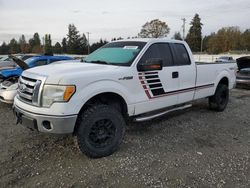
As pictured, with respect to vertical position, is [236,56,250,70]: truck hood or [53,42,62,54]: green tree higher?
[53,42,62,54]: green tree

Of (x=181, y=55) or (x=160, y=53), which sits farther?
(x=181, y=55)

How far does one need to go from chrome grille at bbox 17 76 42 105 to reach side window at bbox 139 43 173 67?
1.94 meters

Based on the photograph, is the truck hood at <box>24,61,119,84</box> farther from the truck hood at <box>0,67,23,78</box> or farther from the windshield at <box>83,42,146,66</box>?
the truck hood at <box>0,67,23,78</box>

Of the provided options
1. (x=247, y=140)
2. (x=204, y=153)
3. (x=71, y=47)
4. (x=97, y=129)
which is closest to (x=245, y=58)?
(x=247, y=140)

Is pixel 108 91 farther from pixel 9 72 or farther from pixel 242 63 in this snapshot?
pixel 242 63

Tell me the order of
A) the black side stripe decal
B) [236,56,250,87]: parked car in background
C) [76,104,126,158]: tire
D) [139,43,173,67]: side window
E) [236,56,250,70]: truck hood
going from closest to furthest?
[76,104,126,158]: tire
the black side stripe decal
[139,43,173,67]: side window
[236,56,250,87]: parked car in background
[236,56,250,70]: truck hood

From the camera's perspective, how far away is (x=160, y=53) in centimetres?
511

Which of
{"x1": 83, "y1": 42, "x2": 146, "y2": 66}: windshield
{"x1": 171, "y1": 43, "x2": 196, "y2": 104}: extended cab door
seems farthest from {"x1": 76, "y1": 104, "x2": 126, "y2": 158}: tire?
{"x1": 171, "y1": 43, "x2": 196, "y2": 104}: extended cab door

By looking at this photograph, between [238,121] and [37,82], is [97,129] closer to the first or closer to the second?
[37,82]

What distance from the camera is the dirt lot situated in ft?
11.1

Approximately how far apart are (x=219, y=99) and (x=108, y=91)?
4.09 metres

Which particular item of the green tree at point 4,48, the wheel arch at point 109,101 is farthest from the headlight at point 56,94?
the green tree at point 4,48

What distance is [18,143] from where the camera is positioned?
4.57 metres

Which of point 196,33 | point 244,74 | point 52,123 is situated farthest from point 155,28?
point 52,123
